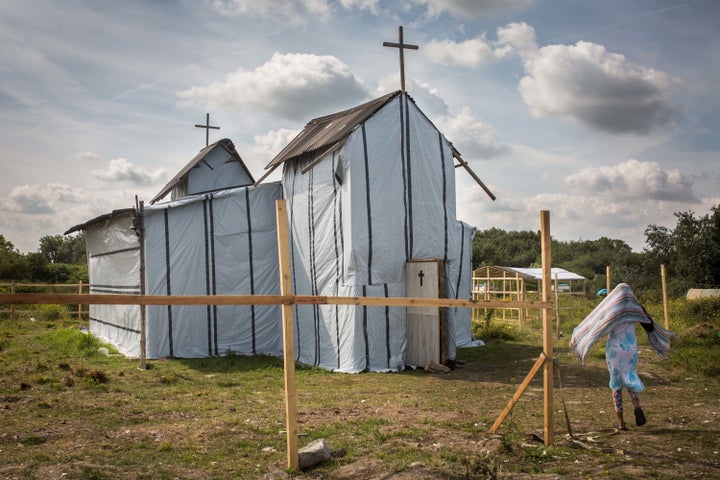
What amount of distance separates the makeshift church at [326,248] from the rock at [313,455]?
18.4 ft

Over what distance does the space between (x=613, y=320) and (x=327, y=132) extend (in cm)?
794

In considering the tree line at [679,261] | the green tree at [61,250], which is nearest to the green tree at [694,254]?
the tree line at [679,261]

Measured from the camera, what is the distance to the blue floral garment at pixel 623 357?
6516 millimetres

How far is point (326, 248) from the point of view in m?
11.7

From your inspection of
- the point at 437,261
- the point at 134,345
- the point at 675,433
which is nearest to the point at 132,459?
the point at 675,433

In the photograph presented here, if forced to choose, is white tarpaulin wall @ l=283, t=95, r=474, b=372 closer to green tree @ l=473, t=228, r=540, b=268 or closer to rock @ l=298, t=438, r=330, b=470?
rock @ l=298, t=438, r=330, b=470

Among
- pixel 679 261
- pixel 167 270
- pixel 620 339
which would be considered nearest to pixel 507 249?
pixel 679 261

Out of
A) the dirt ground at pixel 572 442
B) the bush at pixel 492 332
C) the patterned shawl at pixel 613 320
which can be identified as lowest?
the bush at pixel 492 332

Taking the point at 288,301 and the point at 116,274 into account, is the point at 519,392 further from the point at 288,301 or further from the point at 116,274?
the point at 116,274

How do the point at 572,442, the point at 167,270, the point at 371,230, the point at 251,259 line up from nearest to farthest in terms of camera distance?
the point at 572,442, the point at 371,230, the point at 167,270, the point at 251,259

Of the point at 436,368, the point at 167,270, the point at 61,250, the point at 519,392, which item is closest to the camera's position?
the point at 519,392

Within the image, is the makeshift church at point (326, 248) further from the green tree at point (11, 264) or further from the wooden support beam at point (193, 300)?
the green tree at point (11, 264)

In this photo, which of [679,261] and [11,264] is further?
[11,264]

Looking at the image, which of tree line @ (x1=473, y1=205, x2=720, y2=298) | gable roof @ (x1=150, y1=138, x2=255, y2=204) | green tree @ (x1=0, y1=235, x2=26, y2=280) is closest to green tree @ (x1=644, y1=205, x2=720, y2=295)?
tree line @ (x1=473, y1=205, x2=720, y2=298)
